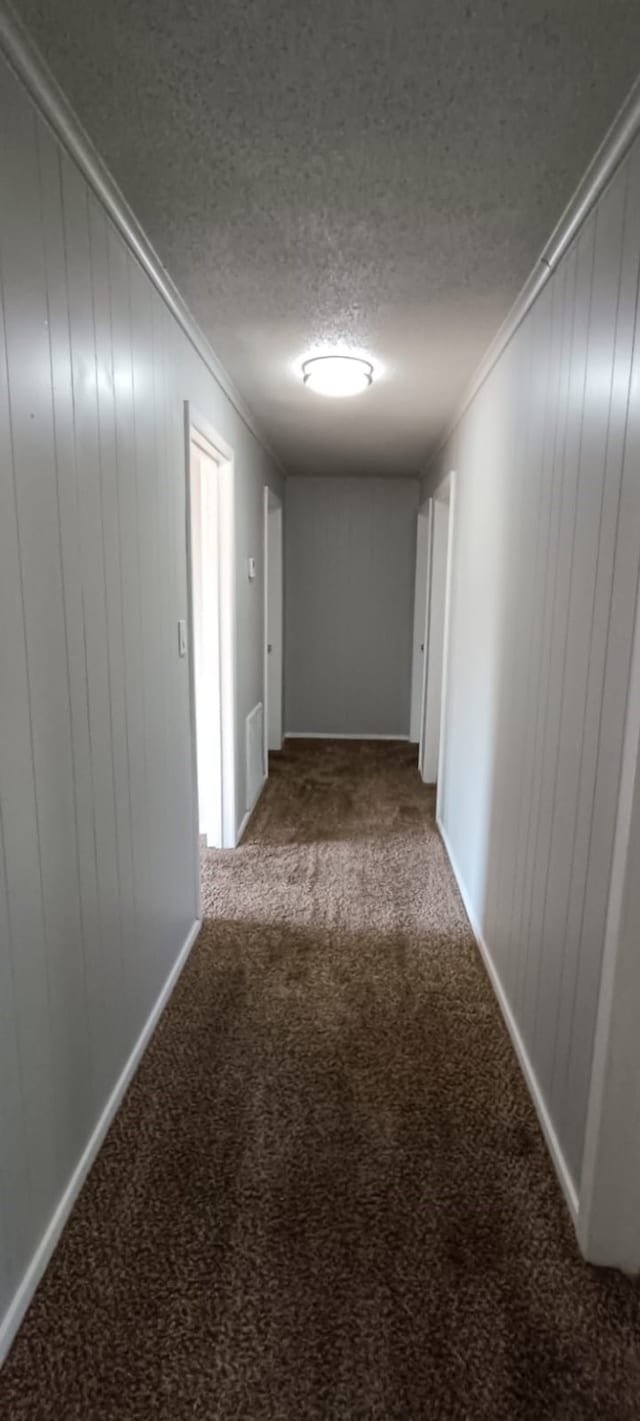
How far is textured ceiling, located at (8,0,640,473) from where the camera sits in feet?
3.65

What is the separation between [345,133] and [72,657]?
1203 millimetres

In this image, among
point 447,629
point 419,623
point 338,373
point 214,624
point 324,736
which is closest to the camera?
point 338,373

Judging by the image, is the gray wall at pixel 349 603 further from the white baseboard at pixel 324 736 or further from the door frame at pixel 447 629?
the door frame at pixel 447 629

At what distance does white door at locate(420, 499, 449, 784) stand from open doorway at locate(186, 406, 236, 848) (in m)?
1.59

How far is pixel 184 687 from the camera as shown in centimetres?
247

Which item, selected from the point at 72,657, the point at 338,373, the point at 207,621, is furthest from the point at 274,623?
the point at 72,657

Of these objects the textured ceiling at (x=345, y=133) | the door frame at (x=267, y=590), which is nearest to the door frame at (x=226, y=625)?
the textured ceiling at (x=345, y=133)

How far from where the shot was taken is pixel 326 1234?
148 cm

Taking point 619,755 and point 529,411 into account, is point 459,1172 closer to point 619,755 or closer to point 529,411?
point 619,755

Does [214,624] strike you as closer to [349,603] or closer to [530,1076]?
[530,1076]

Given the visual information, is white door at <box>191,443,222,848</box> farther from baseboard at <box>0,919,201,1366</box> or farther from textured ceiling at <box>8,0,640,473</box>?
baseboard at <box>0,919,201,1366</box>

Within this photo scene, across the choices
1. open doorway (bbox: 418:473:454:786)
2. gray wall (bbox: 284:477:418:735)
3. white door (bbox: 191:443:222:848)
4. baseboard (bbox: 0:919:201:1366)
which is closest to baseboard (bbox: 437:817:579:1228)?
baseboard (bbox: 0:919:201:1366)

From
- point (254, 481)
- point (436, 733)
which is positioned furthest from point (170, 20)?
point (436, 733)

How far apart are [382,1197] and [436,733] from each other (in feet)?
10.7
